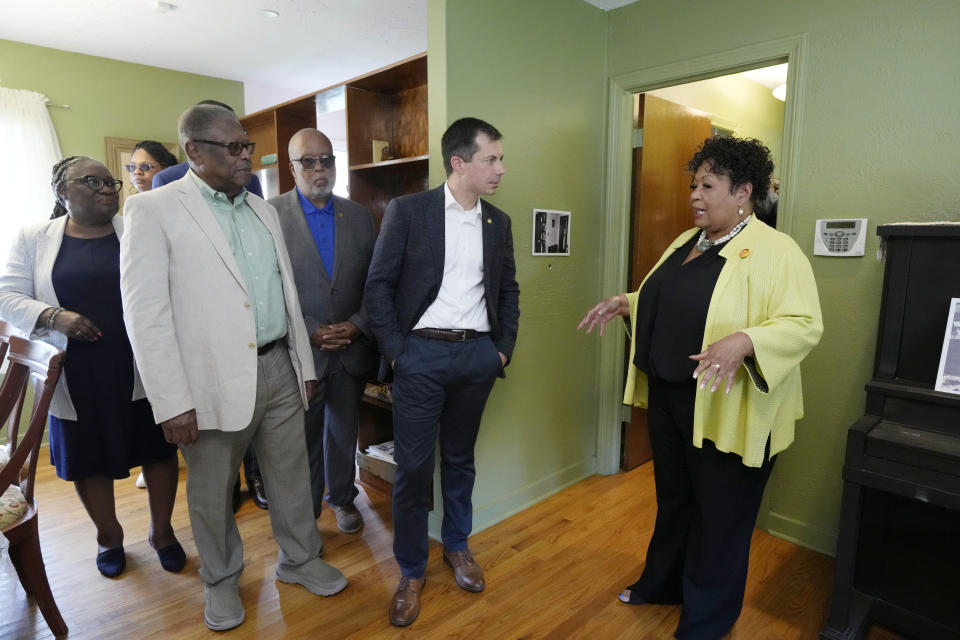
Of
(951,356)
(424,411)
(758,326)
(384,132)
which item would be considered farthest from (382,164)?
(951,356)

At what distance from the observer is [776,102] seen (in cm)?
429

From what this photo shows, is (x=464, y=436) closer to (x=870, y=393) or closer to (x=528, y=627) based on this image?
(x=528, y=627)

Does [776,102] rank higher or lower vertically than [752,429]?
higher

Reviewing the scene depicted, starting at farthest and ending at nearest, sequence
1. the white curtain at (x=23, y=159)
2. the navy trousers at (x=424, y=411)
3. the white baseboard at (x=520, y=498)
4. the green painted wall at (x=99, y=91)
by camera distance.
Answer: the green painted wall at (x=99, y=91) → the white curtain at (x=23, y=159) → the white baseboard at (x=520, y=498) → the navy trousers at (x=424, y=411)

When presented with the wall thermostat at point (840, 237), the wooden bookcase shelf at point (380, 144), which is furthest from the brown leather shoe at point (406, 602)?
the wall thermostat at point (840, 237)

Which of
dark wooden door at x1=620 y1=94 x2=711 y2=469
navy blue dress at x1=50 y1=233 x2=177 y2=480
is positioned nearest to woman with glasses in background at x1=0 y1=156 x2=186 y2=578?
navy blue dress at x1=50 y1=233 x2=177 y2=480

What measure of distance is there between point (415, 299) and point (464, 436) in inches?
22.1

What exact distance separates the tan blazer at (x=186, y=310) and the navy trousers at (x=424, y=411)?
A: 0.51 metres

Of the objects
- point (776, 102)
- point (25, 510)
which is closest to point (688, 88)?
point (776, 102)

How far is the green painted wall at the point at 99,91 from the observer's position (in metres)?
3.57

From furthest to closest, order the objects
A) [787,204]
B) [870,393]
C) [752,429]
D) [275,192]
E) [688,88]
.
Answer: [275,192] → [688,88] → [787,204] → [870,393] → [752,429]

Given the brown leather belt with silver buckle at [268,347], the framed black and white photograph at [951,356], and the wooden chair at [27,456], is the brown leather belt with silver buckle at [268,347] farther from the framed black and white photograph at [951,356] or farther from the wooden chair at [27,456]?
the framed black and white photograph at [951,356]

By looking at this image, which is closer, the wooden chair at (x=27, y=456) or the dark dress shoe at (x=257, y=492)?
the wooden chair at (x=27, y=456)

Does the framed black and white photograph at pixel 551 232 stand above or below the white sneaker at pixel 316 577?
above
